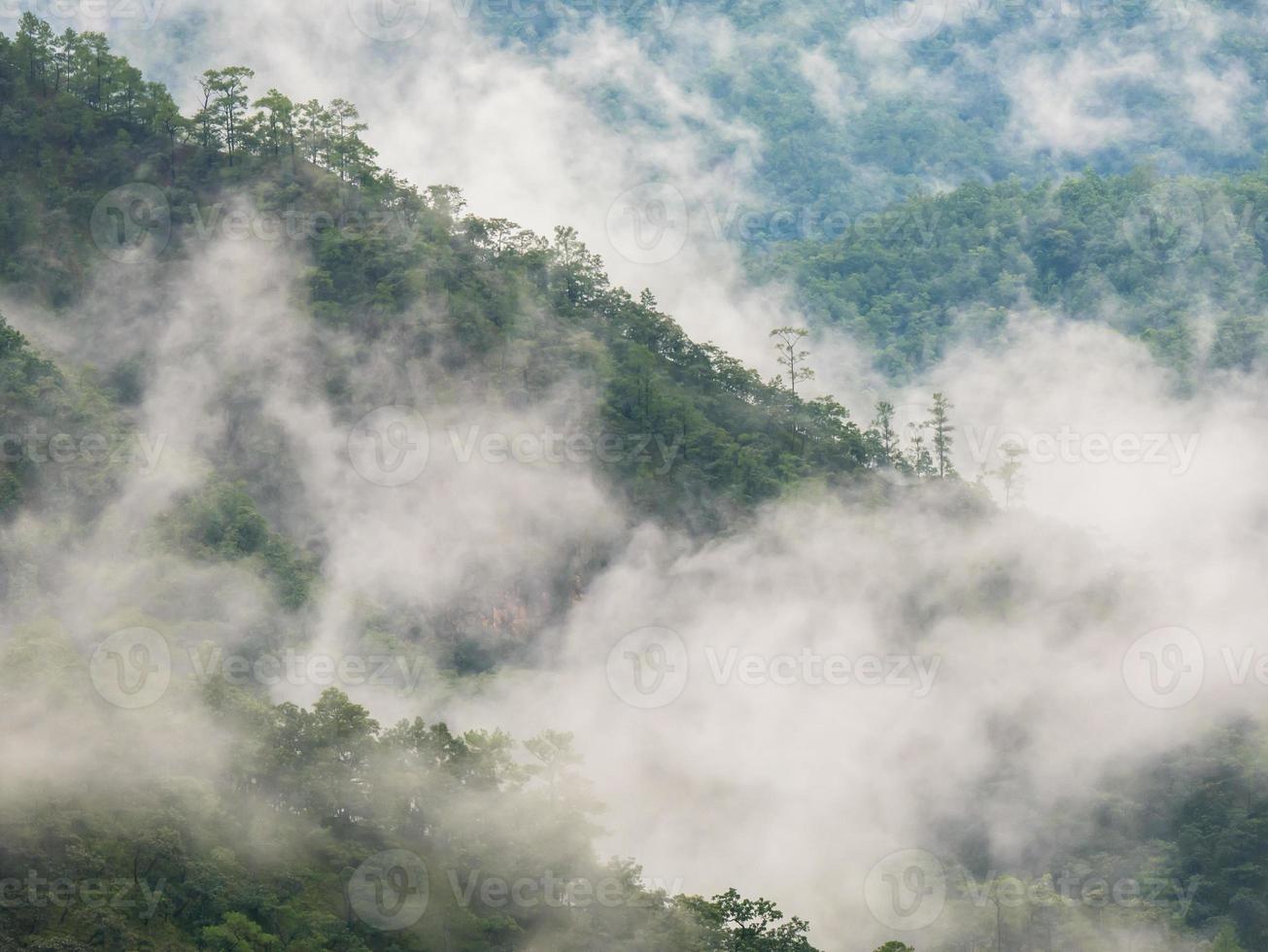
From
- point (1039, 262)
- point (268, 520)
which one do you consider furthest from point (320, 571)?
point (1039, 262)

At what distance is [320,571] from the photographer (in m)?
78.8

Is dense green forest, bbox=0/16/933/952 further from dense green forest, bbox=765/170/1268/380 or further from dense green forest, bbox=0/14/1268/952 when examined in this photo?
dense green forest, bbox=765/170/1268/380

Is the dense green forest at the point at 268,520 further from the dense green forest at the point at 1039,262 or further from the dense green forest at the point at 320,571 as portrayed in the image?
the dense green forest at the point at 1039,262

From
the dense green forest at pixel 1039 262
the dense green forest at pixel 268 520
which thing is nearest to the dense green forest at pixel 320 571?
the dense green forest at pixel 268 520

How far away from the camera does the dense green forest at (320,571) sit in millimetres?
57406

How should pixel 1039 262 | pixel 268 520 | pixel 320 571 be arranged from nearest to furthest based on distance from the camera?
pixel 320 571 < pixel 268 520 < pixel 1039 262

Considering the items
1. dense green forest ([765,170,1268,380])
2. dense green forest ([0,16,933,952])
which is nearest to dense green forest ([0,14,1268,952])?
dense green forest ([0,16,933,952])

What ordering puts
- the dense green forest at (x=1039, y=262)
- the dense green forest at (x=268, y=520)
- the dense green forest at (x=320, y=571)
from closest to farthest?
the dense green forest at (x=268, y=520)
the dense green forest at (x=320, y=571)
the dense green forest at (x=1039, y=262)

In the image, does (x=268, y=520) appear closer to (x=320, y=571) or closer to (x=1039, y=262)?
(x=320, y=571)

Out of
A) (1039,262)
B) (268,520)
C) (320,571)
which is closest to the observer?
(320,571)

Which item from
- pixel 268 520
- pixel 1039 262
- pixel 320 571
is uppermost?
pixel 1039 262

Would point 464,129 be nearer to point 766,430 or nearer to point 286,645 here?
point 766,430

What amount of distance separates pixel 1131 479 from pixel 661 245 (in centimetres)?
5398

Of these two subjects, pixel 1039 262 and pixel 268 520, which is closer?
pixel 268 520
